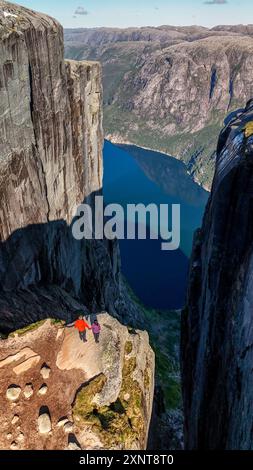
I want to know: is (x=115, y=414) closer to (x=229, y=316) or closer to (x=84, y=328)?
(x=84, y=328)

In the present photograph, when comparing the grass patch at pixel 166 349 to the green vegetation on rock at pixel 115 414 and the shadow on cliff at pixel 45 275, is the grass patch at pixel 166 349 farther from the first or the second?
the green vegetation on rock at pixel 115 414

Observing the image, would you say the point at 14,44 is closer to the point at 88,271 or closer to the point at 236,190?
the point at 236,190

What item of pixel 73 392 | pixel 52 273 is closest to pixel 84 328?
pixel 73 392

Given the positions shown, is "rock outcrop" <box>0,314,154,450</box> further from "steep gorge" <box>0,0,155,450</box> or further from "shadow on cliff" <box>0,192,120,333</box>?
"shadow on cliff" <box>0,192,120,333</box>

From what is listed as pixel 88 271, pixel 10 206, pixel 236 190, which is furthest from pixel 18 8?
pixel 88 271

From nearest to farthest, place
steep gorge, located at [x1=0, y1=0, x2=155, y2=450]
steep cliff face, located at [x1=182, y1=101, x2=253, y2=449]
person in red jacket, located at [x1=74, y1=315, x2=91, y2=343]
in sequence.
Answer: steep gorge, located at [x1=0, y1=0, x2=155, y2=450], person in red jacket, located at [x1=74, y1=315, x2=91, y2=343], steep cliff face, located at [x1=182, y1=101, x2=253, y2=449]

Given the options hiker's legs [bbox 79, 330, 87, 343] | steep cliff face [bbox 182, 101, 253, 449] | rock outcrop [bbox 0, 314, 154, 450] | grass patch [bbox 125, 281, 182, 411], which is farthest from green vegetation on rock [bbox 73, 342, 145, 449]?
grass patch [bbox 125, 281, 182, 411]
